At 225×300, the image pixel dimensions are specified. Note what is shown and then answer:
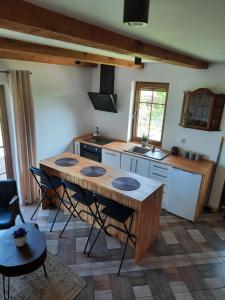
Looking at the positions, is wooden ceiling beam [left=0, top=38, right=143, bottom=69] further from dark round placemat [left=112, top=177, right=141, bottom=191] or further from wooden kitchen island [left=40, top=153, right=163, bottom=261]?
dark round placemat [left=112, top=177, right=141, bottom=191]

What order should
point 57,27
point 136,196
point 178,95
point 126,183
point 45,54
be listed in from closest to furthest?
point 57,27, point 136,196, point 45,54, point 126,183, point 178,95

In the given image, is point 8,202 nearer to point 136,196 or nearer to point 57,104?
point 136,196

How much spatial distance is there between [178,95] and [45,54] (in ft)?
7.98

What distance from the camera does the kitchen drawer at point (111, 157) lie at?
438 cm

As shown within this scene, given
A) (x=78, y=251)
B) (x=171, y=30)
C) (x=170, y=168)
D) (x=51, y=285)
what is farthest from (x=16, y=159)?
(x=171, y=30)

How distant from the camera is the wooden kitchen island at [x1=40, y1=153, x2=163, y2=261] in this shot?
2.70m

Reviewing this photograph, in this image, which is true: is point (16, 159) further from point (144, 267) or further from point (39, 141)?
point (144, 267)

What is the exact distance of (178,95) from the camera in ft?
13.2

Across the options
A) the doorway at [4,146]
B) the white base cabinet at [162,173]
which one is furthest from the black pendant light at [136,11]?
the doorway at [4,146]

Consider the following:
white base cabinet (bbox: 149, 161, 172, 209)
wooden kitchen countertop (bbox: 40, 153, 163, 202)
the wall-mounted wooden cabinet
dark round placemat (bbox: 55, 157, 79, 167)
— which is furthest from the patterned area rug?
the wall-mounted wooden cabinet

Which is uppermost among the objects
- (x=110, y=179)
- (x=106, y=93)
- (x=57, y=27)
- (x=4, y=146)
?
(x=57, y=27)

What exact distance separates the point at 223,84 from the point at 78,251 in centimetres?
341

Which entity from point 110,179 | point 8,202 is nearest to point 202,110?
point 110,179

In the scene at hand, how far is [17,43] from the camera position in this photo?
249 centimetres
